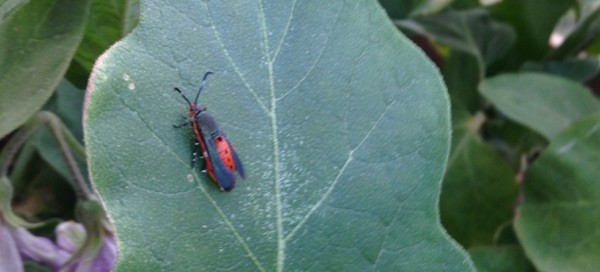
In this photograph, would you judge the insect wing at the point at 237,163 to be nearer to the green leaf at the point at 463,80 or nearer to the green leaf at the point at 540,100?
the green leaf at the point at 540,100

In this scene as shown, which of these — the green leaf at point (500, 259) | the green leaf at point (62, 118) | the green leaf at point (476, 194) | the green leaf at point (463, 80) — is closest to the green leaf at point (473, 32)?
the green leaf at point (463, 80)

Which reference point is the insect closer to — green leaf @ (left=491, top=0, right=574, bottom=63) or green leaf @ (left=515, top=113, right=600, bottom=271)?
green leaf @ (left=515, top=113, right=600, bottom=271)

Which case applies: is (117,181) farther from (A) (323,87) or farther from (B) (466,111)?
(B) (466,111)

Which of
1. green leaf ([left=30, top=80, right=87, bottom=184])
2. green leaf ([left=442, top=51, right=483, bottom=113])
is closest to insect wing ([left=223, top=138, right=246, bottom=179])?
green leaf ([left=30, top=80, right=87, bottom=184])

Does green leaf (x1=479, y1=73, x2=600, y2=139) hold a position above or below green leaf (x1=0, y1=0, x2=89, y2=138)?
below

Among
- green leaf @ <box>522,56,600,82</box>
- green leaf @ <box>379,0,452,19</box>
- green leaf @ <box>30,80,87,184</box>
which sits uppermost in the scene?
green leaf @ <box>30,80,87,184</box>

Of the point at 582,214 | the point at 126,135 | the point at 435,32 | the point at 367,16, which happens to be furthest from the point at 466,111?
the point at 126,135
